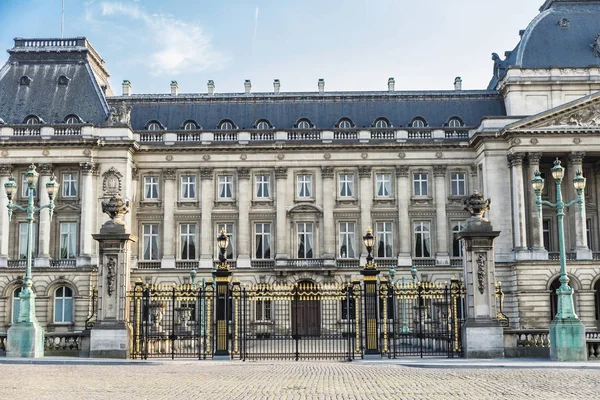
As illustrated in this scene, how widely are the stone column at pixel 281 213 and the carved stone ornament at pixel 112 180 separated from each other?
1214 cm

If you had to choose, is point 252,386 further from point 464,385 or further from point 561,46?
point 561,46

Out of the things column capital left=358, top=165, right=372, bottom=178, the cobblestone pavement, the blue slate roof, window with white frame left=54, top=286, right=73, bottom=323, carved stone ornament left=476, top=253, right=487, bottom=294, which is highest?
the blue slate roof

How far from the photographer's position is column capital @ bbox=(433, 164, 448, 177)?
6425cm

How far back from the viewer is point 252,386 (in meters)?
21.4

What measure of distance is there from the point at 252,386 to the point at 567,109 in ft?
147

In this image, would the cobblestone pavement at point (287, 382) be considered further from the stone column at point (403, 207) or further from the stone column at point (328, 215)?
the stone column at point (403, 207)

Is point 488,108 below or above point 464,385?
above

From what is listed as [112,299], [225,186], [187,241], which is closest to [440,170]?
[225,186]

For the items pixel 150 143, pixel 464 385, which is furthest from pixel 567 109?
pixel 464 385

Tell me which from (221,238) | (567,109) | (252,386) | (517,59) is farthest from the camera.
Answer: (517,59)

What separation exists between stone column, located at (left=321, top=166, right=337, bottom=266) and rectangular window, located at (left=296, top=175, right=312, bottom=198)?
119 cm

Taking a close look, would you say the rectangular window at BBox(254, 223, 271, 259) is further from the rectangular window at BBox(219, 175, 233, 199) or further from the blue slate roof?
the blue slate roof

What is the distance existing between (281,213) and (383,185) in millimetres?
8387

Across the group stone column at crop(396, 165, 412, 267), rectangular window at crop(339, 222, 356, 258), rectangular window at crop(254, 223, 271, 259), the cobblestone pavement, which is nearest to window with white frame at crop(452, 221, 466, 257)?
stone column at crop(396, 165, 412, 267)
